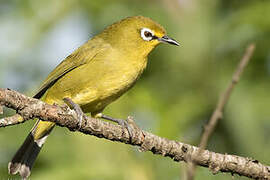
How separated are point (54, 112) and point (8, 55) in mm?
2510

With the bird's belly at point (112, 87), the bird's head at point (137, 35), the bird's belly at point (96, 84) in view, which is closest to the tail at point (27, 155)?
the bird's belly at point (96, 84)

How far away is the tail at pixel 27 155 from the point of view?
5293 mm

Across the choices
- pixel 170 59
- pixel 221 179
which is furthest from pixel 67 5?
pixel 221 179

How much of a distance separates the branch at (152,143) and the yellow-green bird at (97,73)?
1.04m

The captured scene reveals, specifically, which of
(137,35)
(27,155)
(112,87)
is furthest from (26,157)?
(137,35)

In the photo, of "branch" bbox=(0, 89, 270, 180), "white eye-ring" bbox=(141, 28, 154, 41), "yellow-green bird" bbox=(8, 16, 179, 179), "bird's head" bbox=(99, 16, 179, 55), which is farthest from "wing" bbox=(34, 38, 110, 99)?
"branch" bbox=(0, 89, 270, 180)

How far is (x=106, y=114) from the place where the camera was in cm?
570

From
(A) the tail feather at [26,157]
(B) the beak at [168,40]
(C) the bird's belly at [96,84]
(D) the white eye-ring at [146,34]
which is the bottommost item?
(A) the tail feather at [26,157]

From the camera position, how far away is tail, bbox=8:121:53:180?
17.4 ft

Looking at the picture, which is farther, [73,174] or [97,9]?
[97,9]

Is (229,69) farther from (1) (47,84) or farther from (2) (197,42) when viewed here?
(1) (47,84)

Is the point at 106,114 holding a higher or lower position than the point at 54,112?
higher

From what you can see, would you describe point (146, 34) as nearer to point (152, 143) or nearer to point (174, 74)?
point (174, 74)

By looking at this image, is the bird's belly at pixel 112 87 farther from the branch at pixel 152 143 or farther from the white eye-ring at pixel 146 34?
the branch at pixel 152 143
